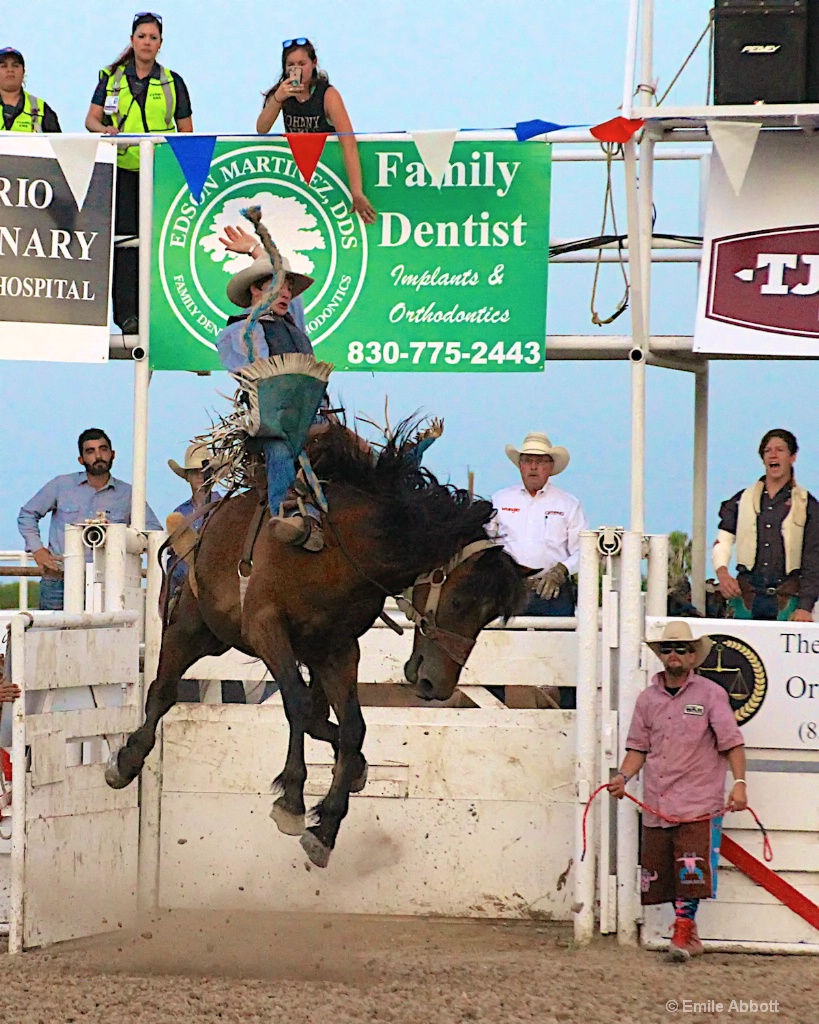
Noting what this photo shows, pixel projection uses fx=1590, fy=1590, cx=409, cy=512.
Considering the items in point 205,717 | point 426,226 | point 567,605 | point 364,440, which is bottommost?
point 205,717

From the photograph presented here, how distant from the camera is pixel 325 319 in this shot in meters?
8.12

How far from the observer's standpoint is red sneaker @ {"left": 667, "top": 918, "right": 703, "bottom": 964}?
7.01 meters

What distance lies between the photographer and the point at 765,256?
795cm

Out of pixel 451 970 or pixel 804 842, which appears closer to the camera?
pixel 451 970

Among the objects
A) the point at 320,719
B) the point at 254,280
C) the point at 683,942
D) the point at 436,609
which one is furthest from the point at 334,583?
the point at 683,942

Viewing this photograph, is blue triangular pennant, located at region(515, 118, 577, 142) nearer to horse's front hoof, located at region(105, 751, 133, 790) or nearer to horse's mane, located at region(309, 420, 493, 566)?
horse's mane, located at region(309, 420, 493, 566)

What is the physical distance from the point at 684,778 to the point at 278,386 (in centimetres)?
263

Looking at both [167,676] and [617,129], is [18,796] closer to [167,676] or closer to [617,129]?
[167,676]

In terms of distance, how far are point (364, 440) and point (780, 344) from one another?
8.34ft

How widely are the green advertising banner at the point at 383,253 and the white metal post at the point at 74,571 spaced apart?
3.26 ft

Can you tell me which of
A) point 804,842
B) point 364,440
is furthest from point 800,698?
point 364,440

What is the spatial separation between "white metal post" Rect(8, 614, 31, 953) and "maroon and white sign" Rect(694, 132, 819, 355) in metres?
3.56

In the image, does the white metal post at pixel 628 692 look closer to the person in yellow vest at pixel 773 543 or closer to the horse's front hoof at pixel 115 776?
the person in yellow vest at pixel 773 543

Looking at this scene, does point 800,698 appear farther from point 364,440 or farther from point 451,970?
point 364,440
